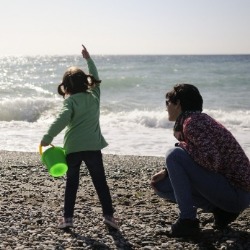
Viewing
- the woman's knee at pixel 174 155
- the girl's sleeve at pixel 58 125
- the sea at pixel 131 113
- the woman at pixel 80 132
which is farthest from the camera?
the sea at pixel 131 113

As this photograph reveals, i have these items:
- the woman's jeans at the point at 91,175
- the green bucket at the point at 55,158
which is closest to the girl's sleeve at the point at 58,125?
the green bucket at the point at 55,158

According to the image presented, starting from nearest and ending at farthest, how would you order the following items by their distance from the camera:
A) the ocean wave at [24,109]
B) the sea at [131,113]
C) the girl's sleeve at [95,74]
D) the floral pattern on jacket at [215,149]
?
1. the floral pattern on jacket at [215,149]
2. the girl's sleeve at [95,74]
3. the sea at [131,113]
4. the ocean wave at [24,109]

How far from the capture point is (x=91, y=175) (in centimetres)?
406

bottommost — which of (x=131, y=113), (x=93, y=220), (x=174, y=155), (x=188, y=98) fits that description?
(x=131, y=113)

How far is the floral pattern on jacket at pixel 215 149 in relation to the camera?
11.5 feet

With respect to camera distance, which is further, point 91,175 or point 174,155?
point 91,175

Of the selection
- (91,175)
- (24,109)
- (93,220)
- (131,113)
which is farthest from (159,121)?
(91,175)

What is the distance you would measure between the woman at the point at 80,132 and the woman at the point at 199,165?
25.4 inches

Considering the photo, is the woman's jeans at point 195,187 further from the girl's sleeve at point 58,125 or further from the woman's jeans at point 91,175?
the girl's sleeve at point 58,125

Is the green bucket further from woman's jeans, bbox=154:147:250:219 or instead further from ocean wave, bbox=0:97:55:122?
ocean wave, bbox=0:97:55:122

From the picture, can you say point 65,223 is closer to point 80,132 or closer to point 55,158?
point 55,158

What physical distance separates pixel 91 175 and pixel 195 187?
92 cm

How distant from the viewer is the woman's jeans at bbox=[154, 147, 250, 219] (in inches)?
141

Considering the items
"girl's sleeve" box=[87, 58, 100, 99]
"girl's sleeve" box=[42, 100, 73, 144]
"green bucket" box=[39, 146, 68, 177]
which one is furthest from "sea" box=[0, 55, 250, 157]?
"girl's sleeve" box=[42, 100, 73, 144]
